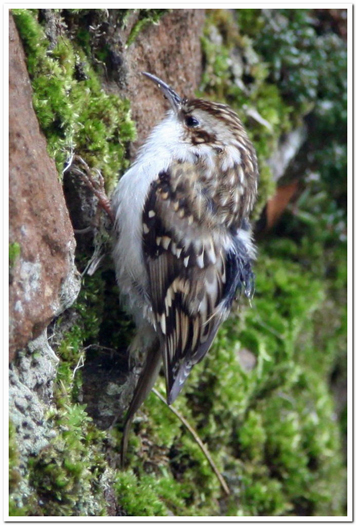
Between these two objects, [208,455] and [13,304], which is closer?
[13,304]

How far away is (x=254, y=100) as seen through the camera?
4.64 metres

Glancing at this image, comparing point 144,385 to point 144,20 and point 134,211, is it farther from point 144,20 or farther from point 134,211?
point 144,20

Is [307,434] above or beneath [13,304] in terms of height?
beneath

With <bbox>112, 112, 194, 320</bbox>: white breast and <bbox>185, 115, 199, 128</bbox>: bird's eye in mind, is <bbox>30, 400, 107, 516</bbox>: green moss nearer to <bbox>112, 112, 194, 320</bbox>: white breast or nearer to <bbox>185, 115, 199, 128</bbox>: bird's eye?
<bbox>112, 112, 194, 320</bbox>: white breast

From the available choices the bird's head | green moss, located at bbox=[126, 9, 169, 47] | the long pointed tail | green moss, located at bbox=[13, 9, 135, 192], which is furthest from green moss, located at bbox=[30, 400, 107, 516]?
green moss, located at bbox=[126, 9, 169, 47]

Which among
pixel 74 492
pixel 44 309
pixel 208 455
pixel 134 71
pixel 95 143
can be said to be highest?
pixel 134 71

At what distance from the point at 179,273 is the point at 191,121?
0.76 meters

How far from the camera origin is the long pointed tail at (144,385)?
3.16m

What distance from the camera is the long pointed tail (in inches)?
124

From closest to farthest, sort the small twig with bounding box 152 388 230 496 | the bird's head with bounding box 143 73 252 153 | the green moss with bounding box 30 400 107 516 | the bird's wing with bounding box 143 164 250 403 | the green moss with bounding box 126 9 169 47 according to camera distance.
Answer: the green moss with bounding box 30 400 107 516 < the bird's wing with bounding box 143 164 250 403 < the bird's head with bounding box 143 73 252 153 < the green moss with bounding box 126 9 169 47 < the small twig with bounding box 152 388 230 496

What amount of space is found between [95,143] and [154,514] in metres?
1.61
